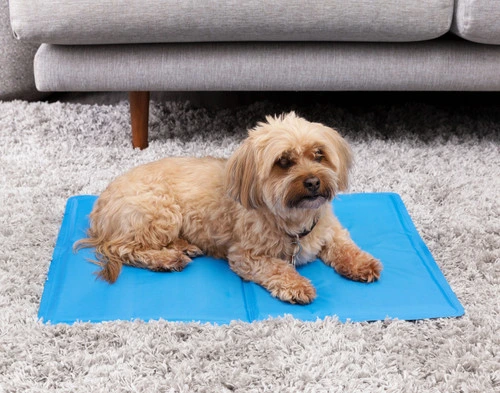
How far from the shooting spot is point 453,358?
4.80 feet

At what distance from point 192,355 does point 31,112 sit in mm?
1844

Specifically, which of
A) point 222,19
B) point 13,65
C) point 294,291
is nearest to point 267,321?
point 294,291

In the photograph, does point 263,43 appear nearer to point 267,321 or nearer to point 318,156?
point 318,156

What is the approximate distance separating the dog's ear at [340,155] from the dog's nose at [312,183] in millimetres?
97

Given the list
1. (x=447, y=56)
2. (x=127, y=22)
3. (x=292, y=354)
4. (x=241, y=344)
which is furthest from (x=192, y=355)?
(x=447, y=56)

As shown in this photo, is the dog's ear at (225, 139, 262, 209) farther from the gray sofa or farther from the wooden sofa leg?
the wooden sofa leg

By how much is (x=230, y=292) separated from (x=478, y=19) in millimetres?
1370

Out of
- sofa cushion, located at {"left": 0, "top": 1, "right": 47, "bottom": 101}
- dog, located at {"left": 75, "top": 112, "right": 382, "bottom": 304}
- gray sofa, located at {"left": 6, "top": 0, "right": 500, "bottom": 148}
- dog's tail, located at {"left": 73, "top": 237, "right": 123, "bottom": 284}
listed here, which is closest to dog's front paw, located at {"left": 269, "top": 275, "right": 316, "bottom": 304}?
dog, located at {"left": 75, "top": 112, "right": 382, "bottom": 304}

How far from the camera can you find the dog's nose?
5.32 ft

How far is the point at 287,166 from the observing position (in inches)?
65.8

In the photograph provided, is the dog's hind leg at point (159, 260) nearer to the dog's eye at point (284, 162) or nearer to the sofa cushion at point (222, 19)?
the dog's eye at point (284, 162)

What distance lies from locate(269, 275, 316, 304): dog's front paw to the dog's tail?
1.46ft

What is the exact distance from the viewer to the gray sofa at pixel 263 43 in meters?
2.30

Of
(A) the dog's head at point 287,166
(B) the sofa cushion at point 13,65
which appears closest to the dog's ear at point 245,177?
(A) the dog's head at point 287,166
